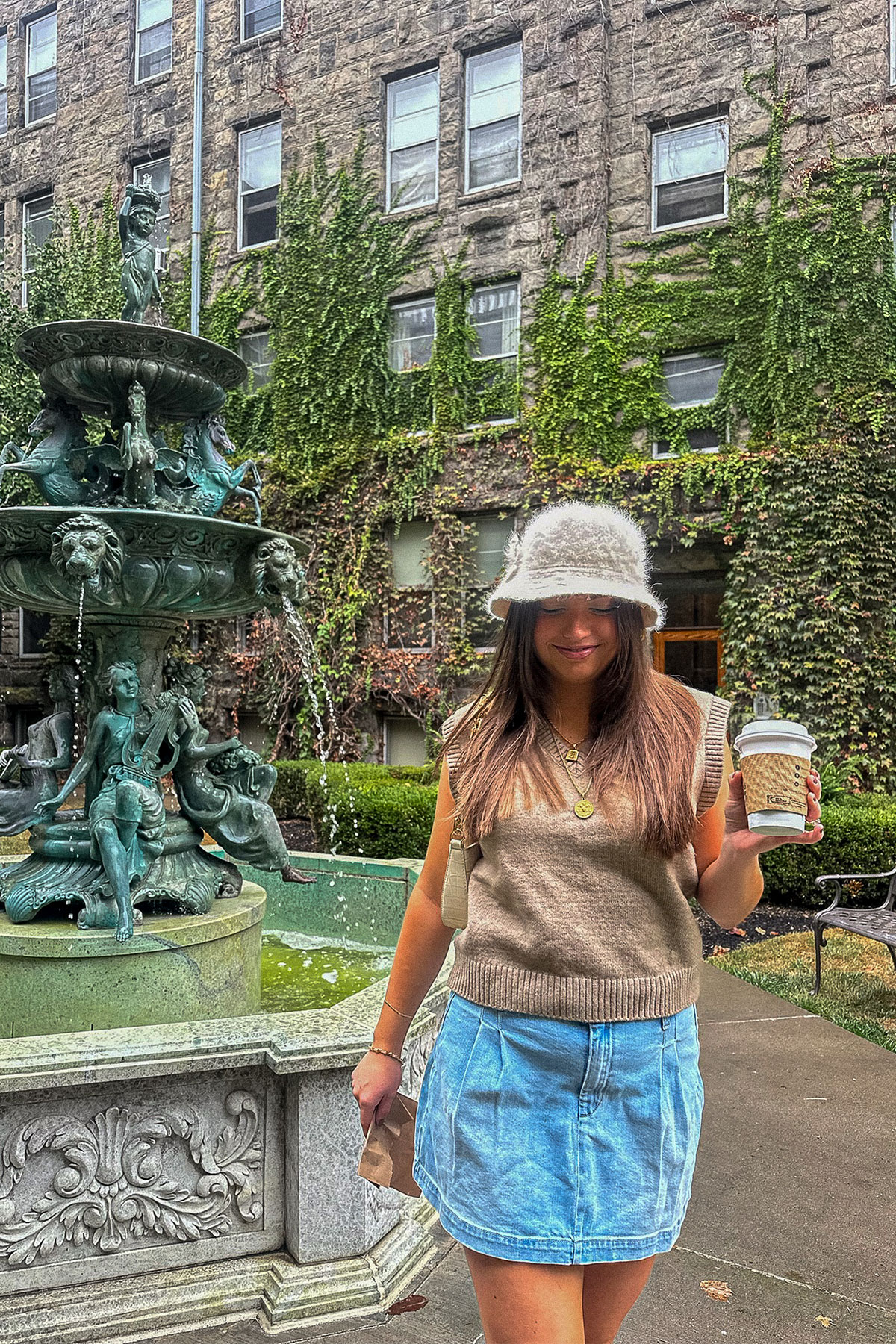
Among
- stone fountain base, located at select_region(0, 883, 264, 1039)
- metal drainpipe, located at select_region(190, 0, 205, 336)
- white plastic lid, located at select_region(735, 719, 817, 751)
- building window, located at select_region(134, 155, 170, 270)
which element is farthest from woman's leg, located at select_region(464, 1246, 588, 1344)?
building window, located at select_region(134, 155, 170, 270)

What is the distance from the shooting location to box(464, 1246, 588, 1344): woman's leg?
1484 mm

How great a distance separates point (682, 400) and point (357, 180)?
6.91m

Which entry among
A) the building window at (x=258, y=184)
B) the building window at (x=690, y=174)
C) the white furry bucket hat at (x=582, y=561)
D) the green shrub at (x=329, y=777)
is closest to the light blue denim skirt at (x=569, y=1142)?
the white furry bucket hat at (x=582, y=561)

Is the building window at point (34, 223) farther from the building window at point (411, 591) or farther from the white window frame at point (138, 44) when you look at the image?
the building window at point (411, 591)

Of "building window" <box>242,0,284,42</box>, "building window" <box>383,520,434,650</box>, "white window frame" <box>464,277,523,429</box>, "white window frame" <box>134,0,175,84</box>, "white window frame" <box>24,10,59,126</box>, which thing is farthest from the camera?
"white window frame" <box>24,10,59,126</box>

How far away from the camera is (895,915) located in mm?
6012

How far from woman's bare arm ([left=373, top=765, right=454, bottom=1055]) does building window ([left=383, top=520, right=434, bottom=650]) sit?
12.7m

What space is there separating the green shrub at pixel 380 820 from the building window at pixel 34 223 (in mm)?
14820

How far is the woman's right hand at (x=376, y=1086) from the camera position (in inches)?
72.0

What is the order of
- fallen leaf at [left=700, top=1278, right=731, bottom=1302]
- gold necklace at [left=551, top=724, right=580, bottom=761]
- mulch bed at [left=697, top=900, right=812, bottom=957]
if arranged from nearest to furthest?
1. gold necklace at [left=551, top=724, right=580, bottom=761]
2. fallen leaf at [left=700, top=1278, right=731, bottom=1302]
3. mulch bed at [left=697, top=900, right=812, bottom=957]

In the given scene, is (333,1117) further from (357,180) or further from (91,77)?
(91,77)

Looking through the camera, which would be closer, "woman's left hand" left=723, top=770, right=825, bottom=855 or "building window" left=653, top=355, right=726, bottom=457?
"woman's left hand" left=723, top=770, right=825, bottom=855

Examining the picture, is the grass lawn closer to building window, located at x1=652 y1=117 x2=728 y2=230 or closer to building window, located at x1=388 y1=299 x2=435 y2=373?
building window, located at x1=652 y1=117 x2=728 y2=230

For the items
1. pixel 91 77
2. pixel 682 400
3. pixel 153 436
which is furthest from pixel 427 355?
pixel 153 436
